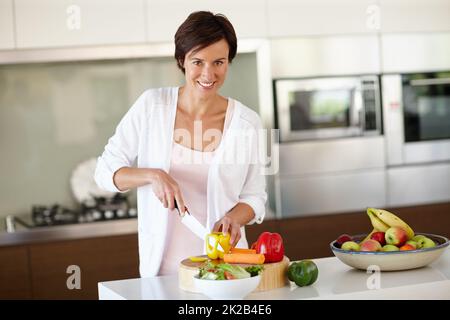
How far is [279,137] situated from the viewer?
4.17 m

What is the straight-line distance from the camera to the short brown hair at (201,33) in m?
2.37

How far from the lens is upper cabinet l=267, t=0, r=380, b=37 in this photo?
4137 millimetres

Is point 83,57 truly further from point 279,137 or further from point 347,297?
point 347,297

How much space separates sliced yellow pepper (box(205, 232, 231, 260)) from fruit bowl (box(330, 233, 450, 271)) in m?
0.35

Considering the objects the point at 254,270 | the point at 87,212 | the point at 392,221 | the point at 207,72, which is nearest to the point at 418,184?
the point at 87,212

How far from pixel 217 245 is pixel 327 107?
7.36 feet

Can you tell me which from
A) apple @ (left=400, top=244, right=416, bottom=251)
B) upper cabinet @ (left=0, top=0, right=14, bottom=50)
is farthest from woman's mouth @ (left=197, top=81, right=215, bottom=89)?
upper cabinet @ (left=0, top=0, right=14, bottom=50)

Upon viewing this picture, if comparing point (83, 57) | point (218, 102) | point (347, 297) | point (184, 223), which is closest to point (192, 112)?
point (218, 102)

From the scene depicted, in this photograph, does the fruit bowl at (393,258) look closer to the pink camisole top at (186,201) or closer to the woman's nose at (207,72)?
the pink camisole top at (186,201)

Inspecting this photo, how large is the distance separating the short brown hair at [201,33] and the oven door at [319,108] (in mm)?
1768

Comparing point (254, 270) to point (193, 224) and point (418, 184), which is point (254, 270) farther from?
point (418, 184)

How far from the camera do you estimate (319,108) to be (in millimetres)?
4258

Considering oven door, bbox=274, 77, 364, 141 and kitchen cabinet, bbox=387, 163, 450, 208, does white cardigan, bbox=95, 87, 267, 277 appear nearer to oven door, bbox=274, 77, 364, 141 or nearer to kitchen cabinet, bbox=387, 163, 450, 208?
oven door, bbox=274, 77, 364, 141
